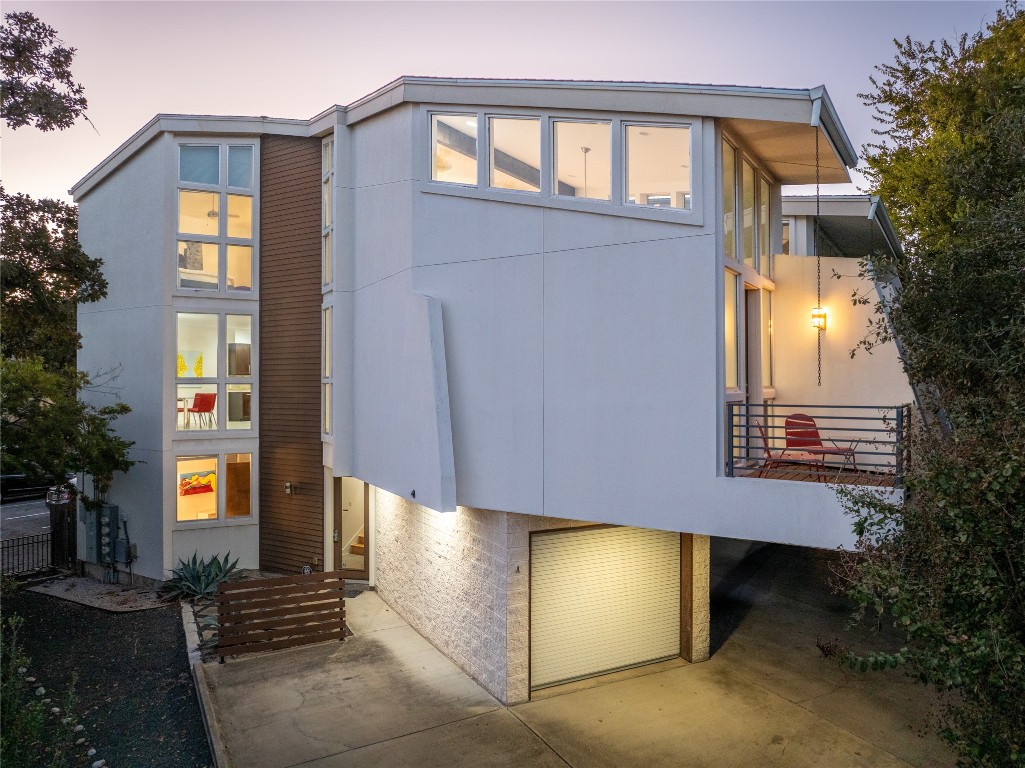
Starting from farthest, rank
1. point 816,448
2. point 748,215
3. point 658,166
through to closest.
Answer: point 748,215 < point 816,448 < point 658,166

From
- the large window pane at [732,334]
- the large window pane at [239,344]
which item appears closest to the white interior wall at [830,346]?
the large window pane at [732,334]

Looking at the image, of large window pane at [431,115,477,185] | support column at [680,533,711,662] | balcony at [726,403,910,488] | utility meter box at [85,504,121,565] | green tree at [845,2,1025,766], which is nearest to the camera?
green tree at [845,2,1025,766]

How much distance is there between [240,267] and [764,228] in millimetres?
10842

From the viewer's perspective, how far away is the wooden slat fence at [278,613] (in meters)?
10.4

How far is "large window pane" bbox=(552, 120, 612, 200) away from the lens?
326 inches

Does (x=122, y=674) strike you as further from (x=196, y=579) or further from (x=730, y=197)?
(x=730, y=197)

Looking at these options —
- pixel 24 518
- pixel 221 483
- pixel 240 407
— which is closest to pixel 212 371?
pixel 240 407

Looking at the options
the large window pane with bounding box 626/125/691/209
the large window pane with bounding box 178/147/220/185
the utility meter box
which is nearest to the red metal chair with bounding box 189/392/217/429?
the utility meter box

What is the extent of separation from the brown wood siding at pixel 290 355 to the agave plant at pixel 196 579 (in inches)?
40.7

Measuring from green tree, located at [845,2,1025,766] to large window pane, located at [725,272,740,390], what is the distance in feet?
5.68

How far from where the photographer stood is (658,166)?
7977 millimetres

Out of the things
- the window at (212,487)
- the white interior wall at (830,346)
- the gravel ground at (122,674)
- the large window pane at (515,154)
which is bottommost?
the gravel ground at (122,674)

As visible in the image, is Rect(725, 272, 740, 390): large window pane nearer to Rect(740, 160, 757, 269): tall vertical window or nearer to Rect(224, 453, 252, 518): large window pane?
Rect(740, 160, 757, 269): tall vertical window

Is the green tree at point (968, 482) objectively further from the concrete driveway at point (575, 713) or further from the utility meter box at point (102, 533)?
the utility meter box at point (102, 533)
